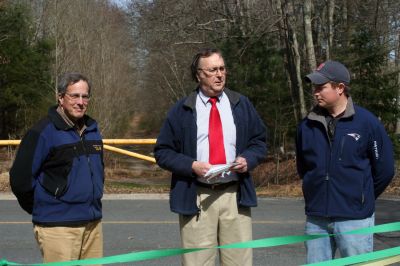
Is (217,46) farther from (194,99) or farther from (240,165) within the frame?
(240,165)

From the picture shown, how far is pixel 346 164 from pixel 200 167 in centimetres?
87

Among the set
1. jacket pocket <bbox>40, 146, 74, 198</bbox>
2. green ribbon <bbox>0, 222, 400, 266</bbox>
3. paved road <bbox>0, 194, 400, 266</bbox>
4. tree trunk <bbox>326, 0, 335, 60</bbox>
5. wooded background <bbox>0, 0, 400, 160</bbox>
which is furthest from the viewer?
tree trunk <bbox>326, 0, 335, 60</bbox>

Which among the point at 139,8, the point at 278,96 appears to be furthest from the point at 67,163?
the point at 139,8

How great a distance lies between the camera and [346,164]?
370 cm

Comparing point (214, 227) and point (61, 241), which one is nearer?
point (61, 241)

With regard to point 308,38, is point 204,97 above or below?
below

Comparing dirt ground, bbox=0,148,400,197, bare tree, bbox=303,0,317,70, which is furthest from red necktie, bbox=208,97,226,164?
bare tree, bbox=303,0,317,70

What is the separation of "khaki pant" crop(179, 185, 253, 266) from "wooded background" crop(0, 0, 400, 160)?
43.3 feet

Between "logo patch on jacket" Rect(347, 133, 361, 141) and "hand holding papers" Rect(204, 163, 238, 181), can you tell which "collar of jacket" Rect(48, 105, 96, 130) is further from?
"logo patch on jacket" Rect(347, 133, 361, 141)

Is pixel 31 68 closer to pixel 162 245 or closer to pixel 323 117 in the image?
pixel 162 245

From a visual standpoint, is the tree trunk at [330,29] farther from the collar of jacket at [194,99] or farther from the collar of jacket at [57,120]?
the collar of jacket at [57,120]

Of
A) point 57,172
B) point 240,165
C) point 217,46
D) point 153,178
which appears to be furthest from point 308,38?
point 57,172

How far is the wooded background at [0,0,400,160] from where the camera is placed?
1781 centimetres

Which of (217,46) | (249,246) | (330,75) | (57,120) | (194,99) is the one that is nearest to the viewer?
(249,246)
